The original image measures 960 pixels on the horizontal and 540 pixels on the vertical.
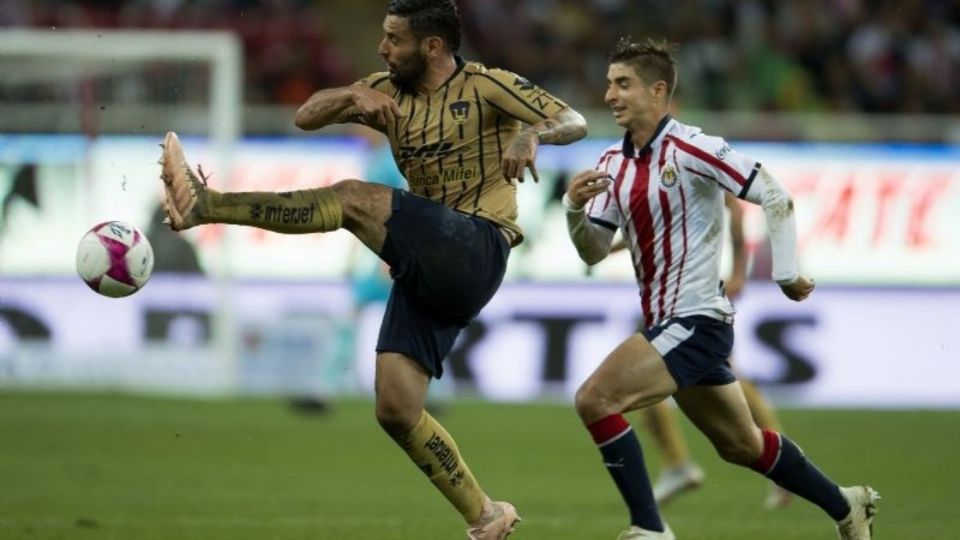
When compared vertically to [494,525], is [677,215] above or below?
above

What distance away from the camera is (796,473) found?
732 centimetres

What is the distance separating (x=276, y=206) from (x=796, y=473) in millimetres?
2376

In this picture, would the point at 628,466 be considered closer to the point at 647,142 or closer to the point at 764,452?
the point at 764,452

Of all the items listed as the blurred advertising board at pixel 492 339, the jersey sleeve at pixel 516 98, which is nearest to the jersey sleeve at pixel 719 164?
the jersey sleeve at pixel 516 98

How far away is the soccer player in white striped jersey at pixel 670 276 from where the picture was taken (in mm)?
7094

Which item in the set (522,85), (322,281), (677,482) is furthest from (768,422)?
(322,281)

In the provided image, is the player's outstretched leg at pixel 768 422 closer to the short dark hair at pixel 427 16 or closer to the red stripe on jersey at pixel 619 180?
the red stripe on jersey at pixel 619 180

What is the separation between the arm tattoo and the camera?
23.1 ft

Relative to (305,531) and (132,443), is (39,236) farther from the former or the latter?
(305,531)

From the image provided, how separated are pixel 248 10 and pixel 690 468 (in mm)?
11324

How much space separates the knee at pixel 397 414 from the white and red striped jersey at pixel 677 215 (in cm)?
104

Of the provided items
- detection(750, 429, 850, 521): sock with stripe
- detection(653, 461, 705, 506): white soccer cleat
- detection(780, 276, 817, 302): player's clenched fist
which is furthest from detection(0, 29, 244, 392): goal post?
detection(780, 276, 817, 302): player's clenched fist

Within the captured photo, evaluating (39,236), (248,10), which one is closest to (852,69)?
(248,10)

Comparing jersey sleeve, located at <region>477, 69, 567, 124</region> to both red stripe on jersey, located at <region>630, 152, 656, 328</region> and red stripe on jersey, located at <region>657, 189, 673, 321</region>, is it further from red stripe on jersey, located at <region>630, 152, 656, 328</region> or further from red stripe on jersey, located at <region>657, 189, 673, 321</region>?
red stripe on jersey, located at <region>657, 189, 673, 321</region>
